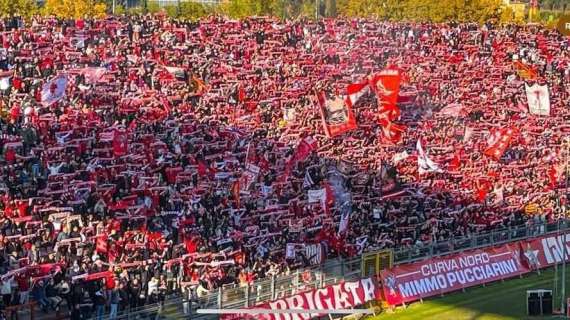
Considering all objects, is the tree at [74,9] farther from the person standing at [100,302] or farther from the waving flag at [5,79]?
the person standing at [100,302]

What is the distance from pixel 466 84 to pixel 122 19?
Result: 17309 mm

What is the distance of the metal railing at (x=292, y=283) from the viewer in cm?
2583

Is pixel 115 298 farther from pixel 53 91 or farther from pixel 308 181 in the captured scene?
pixel 308 181

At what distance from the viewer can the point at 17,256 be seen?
27344 millimetres

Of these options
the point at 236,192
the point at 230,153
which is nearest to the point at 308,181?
the point at 230,153

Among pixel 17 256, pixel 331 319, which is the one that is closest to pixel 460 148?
pixel 331 319

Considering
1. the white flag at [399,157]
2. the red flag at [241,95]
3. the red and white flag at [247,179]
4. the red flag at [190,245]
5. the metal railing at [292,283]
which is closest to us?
the metal railing at [292,283]

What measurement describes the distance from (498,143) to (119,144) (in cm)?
1878

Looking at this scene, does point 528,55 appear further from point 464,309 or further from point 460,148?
point 464,309

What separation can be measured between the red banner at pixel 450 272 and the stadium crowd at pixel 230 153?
6.18ft

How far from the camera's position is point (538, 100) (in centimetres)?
5116

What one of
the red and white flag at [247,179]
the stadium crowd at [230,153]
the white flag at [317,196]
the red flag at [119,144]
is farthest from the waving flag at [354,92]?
the red flag at [119,144]

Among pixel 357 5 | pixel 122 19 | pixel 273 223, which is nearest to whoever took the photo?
pixel 273 223

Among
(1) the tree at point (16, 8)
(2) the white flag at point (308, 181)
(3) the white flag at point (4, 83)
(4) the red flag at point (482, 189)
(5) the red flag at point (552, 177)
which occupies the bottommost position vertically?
(5) the red flag at point (552, 177)
